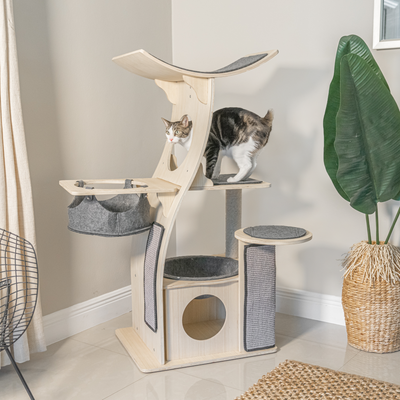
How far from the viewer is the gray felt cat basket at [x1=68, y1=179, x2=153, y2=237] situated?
177 centimetres

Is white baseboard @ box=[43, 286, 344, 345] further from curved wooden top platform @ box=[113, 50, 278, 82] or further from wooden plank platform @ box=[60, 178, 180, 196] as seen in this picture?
curved wooden top platform @ box=[113, 50, 278, 82]

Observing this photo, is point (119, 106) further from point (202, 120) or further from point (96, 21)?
point (202, 120)

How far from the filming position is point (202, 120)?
188 centimetres

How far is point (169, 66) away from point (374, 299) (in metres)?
1.29

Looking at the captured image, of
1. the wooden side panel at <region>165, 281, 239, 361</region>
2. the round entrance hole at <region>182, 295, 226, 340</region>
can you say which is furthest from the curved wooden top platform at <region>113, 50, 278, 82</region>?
the round entrance hole at <region>182, 295, 226, 340</region>

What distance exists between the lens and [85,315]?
7.93 ft

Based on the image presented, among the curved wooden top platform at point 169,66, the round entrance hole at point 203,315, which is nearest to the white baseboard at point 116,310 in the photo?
the round entrance hole at point 203,315

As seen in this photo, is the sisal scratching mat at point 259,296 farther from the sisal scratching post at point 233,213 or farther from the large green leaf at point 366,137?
the large green leaf at point 366,137

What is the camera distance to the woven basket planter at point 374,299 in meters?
2.04

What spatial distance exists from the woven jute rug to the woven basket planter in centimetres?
30

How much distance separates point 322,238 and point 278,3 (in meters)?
1.23

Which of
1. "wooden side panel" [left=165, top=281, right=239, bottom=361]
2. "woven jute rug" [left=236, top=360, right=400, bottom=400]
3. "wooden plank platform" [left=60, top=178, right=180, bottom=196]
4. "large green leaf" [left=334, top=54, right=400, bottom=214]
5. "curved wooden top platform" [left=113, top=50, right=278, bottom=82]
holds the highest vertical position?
"curved wooden top platform" [left=113, top=50, right=278, bottom=82]

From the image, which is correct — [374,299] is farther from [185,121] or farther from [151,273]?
[185,121]

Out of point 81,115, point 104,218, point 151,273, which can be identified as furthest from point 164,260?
point 81,115
